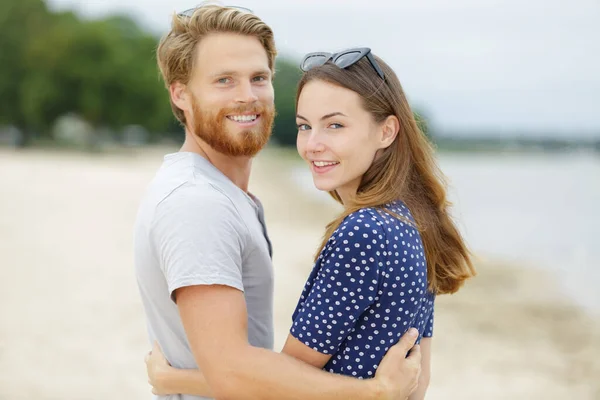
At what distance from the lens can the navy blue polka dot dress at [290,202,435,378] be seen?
2.35 m

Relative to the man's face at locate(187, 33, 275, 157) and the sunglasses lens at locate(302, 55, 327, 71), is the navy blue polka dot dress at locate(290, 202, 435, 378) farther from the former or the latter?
the man's face at locate(187, 33, 275, 157)

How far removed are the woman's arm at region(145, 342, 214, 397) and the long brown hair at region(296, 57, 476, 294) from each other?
29.2 inches

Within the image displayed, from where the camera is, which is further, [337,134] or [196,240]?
[337,134]

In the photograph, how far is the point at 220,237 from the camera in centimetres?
251

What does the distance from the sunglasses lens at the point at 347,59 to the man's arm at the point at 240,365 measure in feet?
3.24

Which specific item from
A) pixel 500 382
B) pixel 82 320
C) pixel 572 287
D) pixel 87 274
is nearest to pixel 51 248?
pixel 87 274

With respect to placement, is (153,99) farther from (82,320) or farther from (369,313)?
(369,313)

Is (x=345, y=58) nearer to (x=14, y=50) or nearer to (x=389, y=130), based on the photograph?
(x=389, y=130)

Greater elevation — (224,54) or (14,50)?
(224,54)

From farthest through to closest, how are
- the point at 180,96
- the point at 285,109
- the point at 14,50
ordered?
1. the point at 285,109
2. the point at 14,50
3. the point at 180,96

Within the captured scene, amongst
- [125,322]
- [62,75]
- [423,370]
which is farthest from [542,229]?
[62,75]

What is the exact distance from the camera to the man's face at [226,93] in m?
3.04

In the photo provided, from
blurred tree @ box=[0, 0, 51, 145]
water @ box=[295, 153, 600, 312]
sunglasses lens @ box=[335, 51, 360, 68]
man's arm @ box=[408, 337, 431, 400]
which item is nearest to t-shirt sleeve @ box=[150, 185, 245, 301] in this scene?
sunglasses lens @ box=[335, 51, 360, 68]

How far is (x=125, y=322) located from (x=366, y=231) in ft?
26.9
